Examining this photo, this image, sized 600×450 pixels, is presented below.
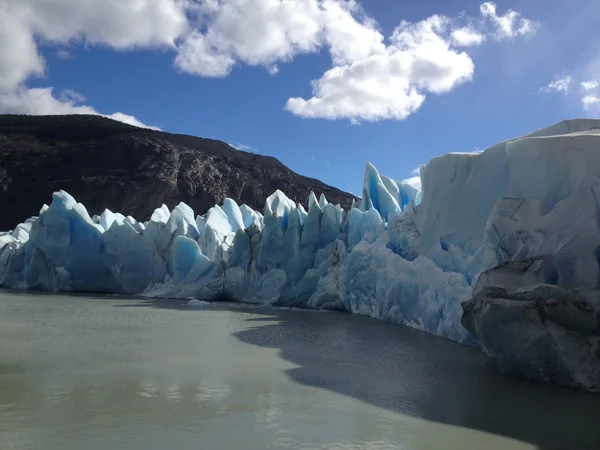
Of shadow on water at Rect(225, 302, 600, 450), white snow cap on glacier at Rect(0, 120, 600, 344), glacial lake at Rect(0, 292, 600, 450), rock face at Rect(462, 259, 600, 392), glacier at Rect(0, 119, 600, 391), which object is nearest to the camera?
glacial lake at Rect(0, 292, 600, 450)

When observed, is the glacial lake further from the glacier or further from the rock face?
the glacier

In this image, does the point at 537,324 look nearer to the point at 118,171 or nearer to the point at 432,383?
the point at 432,383

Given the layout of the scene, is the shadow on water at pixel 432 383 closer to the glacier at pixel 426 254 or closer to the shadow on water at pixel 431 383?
the shadow on water at pixel 431 383

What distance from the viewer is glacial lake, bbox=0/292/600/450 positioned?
12.8 ft

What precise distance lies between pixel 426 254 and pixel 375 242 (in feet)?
6.67

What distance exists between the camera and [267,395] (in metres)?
4.98

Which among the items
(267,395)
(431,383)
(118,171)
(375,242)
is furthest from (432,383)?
(118,171)

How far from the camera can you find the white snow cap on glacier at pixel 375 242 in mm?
6168

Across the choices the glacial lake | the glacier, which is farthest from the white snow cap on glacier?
the glacial lake

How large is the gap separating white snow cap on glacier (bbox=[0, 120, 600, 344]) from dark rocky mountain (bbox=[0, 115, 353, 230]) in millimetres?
17171

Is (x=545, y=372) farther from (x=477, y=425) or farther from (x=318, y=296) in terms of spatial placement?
(x=318, y=296)

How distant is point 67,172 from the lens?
131ft

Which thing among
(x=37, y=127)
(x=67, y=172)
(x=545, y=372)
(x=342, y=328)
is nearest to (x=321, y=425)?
(x=545, y=372)

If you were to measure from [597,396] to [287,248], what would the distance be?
979 centimetres
